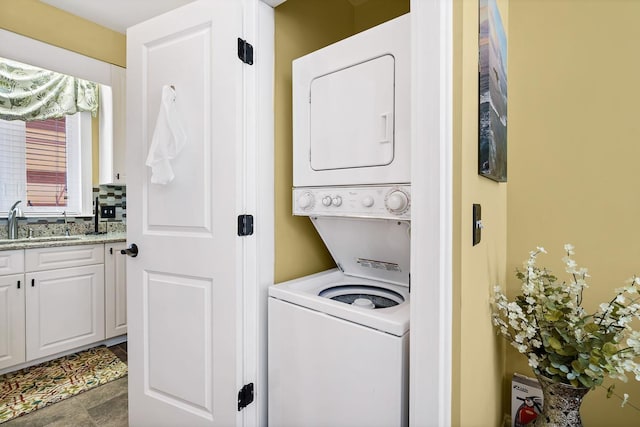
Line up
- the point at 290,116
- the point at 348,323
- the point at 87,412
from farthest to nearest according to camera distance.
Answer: the point at 87,412, the point at 290,116, the point at 348,323

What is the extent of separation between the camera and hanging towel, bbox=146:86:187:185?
1559 mm

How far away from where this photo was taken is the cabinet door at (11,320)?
2301 millimetres

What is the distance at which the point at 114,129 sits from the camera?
318cm

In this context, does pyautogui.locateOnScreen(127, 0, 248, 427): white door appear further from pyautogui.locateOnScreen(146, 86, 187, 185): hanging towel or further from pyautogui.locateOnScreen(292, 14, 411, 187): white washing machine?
pyautogui.locateOnScreen(292, 14, 411, 187): white washing machine

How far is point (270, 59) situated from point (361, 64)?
0.51 metres

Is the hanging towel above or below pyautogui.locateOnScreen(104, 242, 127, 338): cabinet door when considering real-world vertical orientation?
above

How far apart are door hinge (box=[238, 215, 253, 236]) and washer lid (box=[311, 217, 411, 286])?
32 cm

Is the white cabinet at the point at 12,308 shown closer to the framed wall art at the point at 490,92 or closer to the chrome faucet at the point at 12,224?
the chrome faucet at the point at 12,224

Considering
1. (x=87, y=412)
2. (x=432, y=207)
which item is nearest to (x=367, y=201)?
(x=432, y=207)

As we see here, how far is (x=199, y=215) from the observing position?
61.1 inches

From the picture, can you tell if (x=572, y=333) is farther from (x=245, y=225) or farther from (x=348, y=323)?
(x=245, y=225)

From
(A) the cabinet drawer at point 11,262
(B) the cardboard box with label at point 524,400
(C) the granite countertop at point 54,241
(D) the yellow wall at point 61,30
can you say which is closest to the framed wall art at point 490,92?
(B) the cardboard box with label at point 524,400

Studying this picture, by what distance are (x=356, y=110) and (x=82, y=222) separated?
3106mm

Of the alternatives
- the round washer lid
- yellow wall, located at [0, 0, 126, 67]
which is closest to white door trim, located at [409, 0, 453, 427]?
the round washer lid
